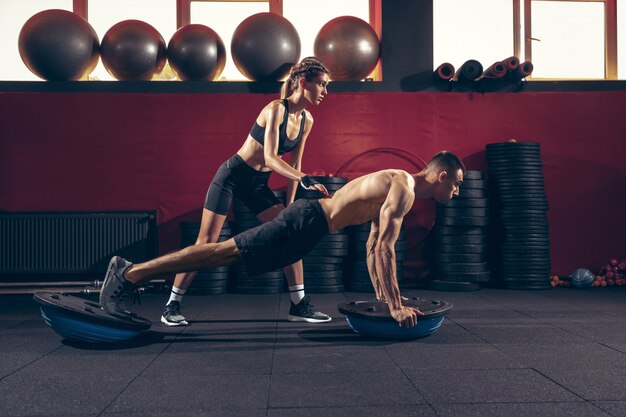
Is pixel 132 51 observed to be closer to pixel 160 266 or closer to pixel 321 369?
pixel 160 266

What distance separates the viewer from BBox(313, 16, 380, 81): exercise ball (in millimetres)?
5516

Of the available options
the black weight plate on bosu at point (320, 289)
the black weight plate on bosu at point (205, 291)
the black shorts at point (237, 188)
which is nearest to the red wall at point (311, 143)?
the black weight plate on bosu at point (205, 291)

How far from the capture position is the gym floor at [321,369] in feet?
6.30

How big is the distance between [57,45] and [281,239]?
12.8 feet

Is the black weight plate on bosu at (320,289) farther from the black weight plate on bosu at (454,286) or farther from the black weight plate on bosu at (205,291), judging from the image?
the black weight plate on bosu at (454,286)

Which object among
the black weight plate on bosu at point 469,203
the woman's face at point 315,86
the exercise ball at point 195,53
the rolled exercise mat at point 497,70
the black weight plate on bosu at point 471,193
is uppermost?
the exercise ball at point 195,53

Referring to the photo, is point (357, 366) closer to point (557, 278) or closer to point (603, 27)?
point (557, 278)

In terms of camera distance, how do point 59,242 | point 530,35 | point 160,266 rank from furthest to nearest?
point 530,35
point 59,242
point 160,266

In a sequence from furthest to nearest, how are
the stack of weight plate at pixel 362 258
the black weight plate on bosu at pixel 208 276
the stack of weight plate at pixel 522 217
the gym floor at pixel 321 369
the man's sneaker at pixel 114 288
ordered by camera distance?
the stack of weight plate at pixel 522 217 → the stack of weight plate at pixel 362 258 → the black weight plate on bosu at pixel 208 276 → the man's sneaker at pixel 114 288 → the gym floor at pixel 321 369

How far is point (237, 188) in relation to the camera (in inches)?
138

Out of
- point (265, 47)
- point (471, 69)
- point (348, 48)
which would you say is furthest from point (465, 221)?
point (265, 47)

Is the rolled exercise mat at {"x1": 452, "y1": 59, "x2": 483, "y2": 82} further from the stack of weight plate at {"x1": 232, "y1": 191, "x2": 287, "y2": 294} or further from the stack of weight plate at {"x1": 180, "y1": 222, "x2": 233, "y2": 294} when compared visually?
the stack of weight plate at {"x1": 180, "y1": 222, "x2": 233, "y2": 294}

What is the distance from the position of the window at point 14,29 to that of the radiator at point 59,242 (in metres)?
1.72

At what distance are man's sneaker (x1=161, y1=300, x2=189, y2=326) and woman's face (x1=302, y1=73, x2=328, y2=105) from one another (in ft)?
5.25
